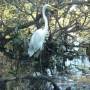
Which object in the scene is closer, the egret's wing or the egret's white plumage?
the egret's white plumage

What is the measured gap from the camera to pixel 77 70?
28.5 feet

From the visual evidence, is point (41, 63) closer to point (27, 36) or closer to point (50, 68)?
point (50, 68)

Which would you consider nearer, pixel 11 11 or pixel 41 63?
pixel 11 11

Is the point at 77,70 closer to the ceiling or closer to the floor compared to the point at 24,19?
closer to the floor

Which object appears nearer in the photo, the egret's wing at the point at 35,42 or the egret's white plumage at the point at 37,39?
the egret's white plumage at the point at 37,39

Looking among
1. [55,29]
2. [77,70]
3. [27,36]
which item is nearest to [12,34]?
[27,36]

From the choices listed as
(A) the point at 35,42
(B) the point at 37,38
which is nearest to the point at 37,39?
(B) the point at 37,38

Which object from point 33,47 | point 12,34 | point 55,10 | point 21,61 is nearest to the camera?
point 55,10

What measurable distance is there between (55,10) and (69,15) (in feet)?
2.26

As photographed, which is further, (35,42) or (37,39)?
(35,42)

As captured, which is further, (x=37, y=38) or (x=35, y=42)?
(x=35, y=42)

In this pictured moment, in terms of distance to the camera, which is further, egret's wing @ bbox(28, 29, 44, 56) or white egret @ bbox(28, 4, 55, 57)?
egret's wing @ bbox(28, 29, 44, 56)

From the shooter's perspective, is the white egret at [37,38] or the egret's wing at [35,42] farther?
the egret's wing at [35,42]

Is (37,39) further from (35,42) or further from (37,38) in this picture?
(35,42)
